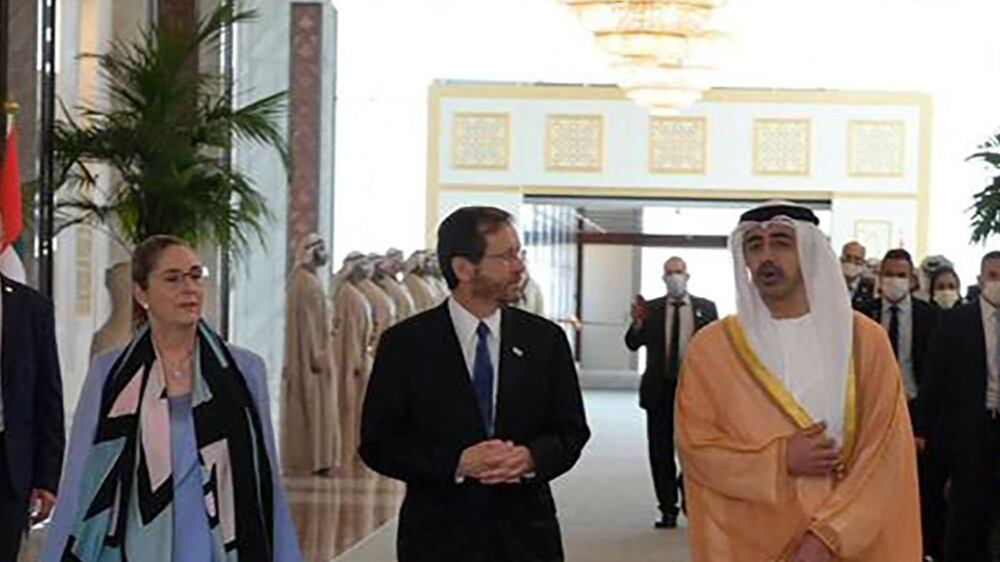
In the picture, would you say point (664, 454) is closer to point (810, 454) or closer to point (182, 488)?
point (182, 488)

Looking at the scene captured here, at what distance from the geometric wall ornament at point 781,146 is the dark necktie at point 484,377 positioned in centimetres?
2718

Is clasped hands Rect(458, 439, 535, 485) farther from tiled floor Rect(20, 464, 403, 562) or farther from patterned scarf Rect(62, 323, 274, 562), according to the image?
tiled floor Rect(20, 464, 403, 562)

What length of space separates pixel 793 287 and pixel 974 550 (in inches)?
170

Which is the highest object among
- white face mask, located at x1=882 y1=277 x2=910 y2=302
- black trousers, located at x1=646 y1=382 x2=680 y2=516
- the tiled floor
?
white face mask, located at x1=882 y1=277 x2=910 y2=302

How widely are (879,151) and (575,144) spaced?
177 inches

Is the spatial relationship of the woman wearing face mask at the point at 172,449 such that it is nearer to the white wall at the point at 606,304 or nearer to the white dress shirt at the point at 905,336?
the white dress shirt at the point at 905,336

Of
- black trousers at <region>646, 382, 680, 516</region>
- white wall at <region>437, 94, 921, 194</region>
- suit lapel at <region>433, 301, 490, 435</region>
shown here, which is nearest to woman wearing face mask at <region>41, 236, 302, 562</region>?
suit lapel at <region>433, 301, 490, 435</region>

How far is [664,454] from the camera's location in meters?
12.6

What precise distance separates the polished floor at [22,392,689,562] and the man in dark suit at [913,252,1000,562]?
7.74 feet

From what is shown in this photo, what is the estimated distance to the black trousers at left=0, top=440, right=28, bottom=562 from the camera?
20.5 feet

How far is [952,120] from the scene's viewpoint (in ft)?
105

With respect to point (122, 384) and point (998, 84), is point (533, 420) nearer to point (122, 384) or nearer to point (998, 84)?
point (122, 384)

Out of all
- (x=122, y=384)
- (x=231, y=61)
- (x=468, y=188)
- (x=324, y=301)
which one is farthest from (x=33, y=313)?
(x=468, y=188)

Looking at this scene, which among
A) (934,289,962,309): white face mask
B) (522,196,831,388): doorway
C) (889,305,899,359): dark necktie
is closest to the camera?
(889,305,899,359): dark necktie
